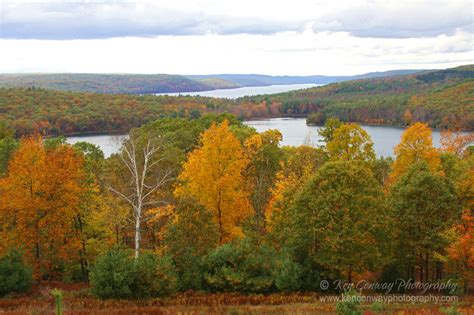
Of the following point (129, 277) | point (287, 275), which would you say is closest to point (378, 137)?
point (287, 275)

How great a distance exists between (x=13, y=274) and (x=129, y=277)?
6124 millimetres

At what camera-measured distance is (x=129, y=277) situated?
2339 centimetres

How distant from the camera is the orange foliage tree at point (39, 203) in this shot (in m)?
28.6

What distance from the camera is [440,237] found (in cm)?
2652

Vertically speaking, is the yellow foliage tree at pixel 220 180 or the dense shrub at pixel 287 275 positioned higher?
the yellow foliage tree at pixel 220 180

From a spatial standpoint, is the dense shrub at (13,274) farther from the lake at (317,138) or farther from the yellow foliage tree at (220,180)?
the lake at (317,138)

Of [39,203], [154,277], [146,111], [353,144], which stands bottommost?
[154,277]

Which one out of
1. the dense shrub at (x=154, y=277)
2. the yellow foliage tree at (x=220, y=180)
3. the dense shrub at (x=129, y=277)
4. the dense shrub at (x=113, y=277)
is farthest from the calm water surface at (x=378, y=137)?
the dense shrub at (x=113, y=277)

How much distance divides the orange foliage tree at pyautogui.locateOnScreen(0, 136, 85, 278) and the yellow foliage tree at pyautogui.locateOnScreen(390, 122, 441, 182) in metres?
23.0

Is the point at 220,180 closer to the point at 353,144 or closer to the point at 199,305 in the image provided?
the point at 199,305

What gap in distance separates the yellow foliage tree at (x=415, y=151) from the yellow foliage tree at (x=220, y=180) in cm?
1363

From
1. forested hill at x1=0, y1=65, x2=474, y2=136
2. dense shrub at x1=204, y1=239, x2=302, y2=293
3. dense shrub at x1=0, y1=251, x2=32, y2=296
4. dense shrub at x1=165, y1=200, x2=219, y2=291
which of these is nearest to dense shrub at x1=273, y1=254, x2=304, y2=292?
dense shrub at x1=204, y1=239, x2=302, y2=293

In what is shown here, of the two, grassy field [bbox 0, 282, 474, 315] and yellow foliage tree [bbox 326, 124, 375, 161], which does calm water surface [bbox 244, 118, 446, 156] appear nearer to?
yellow foliage tree [bbox 326, 124, 375, 161]

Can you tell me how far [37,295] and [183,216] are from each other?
320 inches
